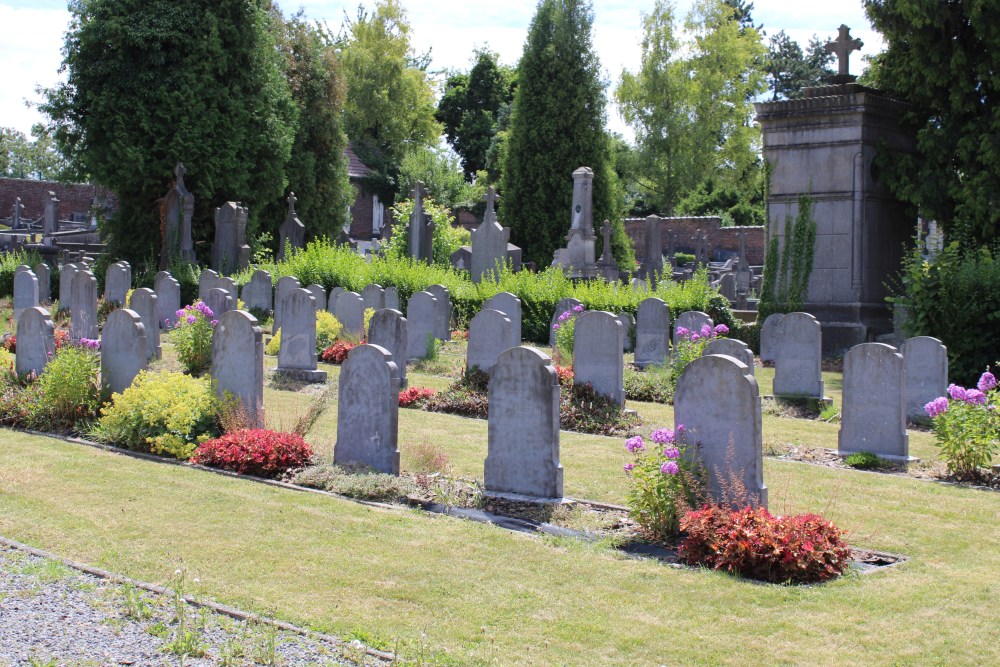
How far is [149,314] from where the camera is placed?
1742 centimetres

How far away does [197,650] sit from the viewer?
209 inches

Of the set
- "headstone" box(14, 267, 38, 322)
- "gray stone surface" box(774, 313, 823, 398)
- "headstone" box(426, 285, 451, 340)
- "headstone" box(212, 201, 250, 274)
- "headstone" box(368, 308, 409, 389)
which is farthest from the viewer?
"headstone" box(212, 201, 250, 274)

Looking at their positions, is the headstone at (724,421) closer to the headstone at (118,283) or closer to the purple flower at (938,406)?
the purple flower at (938,406)

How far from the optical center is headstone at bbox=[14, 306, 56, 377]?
1309cm

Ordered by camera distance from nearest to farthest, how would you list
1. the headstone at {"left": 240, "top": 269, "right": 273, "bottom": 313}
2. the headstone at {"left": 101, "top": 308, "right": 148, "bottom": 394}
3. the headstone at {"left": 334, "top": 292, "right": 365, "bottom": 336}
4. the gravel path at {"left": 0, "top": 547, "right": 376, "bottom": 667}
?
the gravel path at {"left": 0, "top": 547, "right": 376, "bottom": 667} → the headstone at {"left": 101, "top": 308, "right": 148, "bottom": 394} → the headstone at {"left": 334, "top": 292, "right": 365, "bottom": 336} → the headstone at {"left": 240, "top": 269, "right": 273, "bottom": 313}

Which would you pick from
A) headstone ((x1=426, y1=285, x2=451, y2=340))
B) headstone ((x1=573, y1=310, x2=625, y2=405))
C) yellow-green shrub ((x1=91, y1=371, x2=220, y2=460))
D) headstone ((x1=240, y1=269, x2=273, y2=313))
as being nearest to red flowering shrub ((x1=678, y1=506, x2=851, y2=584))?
yellow-green shrub ((x1=91, y1=371, x2=220, y2=460))

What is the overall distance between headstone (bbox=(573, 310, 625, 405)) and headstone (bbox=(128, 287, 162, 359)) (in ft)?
25.3

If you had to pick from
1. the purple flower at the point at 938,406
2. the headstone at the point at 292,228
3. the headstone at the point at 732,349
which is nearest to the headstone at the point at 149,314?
the headstone at the point at 732,349

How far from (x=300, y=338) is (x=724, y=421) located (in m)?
8.96

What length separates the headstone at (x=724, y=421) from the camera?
25.1ft

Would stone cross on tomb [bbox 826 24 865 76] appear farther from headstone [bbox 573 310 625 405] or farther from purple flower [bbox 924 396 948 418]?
purple flower [bbox 924 396 948 418]

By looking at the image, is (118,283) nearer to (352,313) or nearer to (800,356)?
(352,313)

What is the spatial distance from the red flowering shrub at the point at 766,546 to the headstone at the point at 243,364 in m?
5.30

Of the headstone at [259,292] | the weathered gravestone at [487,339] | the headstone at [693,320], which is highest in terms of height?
the headstone at [259,292]
